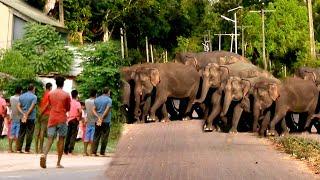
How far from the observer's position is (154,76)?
35.5 meters

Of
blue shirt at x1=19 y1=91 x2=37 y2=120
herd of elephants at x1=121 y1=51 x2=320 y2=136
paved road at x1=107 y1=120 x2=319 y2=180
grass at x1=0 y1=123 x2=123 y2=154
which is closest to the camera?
paved road at x1=107 y1=120 x2=319 y2=180

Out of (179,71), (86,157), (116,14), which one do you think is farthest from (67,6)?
(86,157)

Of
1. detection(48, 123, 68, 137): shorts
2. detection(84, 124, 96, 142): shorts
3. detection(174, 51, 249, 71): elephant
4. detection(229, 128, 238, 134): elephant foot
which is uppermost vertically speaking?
detection(174, 51, 249, 71): elephant

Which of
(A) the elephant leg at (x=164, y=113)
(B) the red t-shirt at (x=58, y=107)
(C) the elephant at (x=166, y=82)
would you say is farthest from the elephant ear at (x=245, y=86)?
(B) the red t-shirt at (x=58, y=107)

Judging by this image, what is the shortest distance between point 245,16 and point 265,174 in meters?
75.5

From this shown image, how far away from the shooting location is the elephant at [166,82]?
35312 mm

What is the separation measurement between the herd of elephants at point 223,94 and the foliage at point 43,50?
592 centimetres

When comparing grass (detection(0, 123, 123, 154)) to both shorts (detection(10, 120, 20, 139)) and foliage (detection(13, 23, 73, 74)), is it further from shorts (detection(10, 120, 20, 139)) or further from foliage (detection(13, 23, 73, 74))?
foliage (detection(13, 23, 73, 74))

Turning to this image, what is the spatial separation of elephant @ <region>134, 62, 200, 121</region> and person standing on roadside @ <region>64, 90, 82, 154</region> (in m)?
12.2

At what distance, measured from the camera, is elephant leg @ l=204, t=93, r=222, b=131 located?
31172 millimetres

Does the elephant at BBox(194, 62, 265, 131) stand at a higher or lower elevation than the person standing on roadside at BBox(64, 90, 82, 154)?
higher

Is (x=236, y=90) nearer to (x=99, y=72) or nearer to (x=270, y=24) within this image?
(x=99, y=72)

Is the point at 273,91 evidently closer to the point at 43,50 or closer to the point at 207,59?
the point at 207,59

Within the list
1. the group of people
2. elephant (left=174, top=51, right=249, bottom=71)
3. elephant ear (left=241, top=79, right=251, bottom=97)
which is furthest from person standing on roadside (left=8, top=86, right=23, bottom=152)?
elephant (left=174, top=51, right=249, bottom=71)
